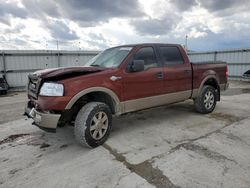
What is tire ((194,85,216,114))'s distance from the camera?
5.56m

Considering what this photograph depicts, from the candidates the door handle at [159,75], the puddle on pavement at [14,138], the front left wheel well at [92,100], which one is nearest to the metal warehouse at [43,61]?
the puddle on pavement at [14,138]

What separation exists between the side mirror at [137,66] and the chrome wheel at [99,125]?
1.03 metres

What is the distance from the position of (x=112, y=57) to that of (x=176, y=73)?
5.11 feet

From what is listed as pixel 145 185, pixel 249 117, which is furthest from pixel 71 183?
pixel 249 117

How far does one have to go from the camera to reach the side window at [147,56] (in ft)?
14.4

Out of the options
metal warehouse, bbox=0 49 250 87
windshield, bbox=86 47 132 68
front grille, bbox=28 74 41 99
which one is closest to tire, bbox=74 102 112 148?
front grille, bbox=28 74 41 99

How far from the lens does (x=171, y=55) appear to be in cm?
500

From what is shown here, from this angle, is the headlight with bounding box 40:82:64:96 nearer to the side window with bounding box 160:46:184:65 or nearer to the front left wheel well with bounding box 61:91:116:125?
the front left wheel well with bounding box 61:91:116:125

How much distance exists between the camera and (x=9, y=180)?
2826mm

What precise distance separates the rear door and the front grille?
2610 millimetres

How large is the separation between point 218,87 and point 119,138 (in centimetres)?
349

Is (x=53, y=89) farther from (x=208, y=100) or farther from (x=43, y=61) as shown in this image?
(x=43, y=61)

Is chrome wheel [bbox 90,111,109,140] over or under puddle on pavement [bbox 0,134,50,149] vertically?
over

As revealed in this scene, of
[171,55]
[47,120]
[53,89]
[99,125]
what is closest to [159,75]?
[171,55]
